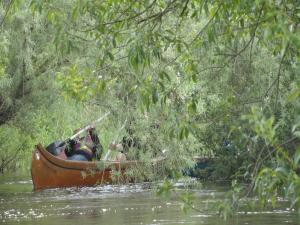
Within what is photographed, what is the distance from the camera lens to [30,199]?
19828 mm

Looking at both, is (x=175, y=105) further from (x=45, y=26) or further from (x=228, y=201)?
(x=45, y=26)

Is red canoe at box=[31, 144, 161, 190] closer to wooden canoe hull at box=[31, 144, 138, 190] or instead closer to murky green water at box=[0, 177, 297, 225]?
wooden canoe hull at box=[31, 144, 138, 190]

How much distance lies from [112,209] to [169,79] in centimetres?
1038

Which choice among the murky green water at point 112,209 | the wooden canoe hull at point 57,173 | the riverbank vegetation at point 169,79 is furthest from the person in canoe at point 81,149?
the murky green water at point 112,209

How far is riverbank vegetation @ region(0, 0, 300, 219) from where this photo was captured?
5.86 m

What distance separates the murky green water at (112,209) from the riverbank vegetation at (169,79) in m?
0.86

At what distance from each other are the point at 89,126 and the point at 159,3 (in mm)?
10322

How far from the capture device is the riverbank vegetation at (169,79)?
5.86 metres

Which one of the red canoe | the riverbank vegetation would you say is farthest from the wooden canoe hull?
the riverbank vegetation

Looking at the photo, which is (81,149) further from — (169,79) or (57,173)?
(169,79)

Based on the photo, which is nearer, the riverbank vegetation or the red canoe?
the riverbank vegetation

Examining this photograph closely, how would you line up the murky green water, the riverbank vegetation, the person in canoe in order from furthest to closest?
the person in canoe → the murky green water → the riverbank vegetation

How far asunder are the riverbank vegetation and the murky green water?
0.86 metres

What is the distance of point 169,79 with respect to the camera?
6.42 m
